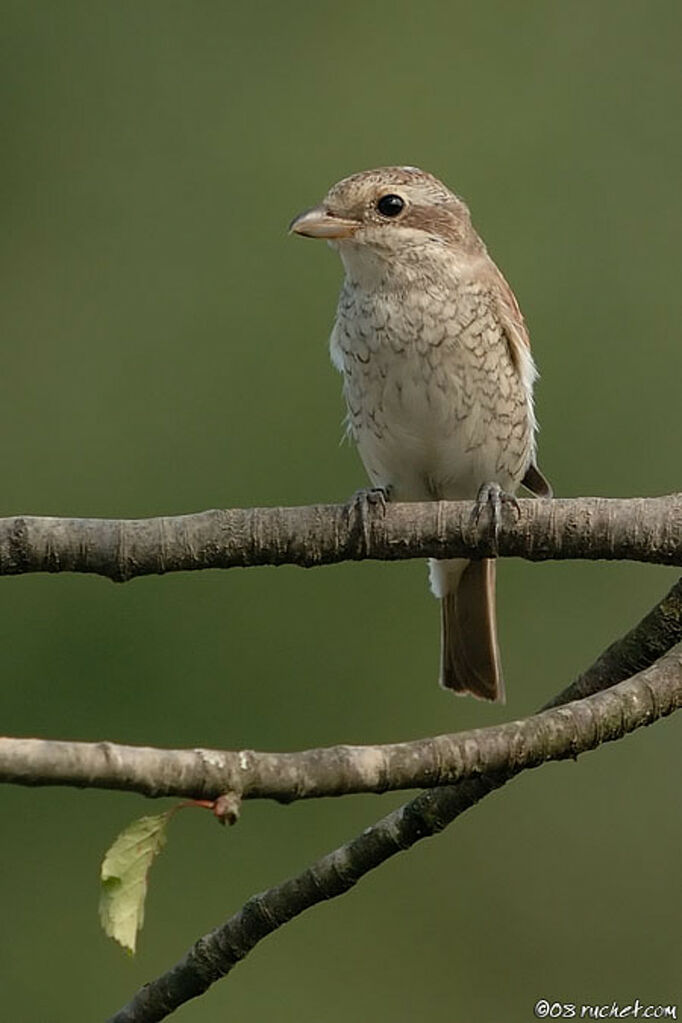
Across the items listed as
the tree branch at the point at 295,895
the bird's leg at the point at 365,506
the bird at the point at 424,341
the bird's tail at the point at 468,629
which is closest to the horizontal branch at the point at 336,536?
the bird's leg at the point at 365,506

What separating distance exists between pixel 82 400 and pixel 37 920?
1.95 m

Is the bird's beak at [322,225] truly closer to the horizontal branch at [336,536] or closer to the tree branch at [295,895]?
the horizontal branch at [336,536]

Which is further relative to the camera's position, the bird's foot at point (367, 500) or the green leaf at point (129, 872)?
the bird's foot at point (367, 500)

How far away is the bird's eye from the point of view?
428cm

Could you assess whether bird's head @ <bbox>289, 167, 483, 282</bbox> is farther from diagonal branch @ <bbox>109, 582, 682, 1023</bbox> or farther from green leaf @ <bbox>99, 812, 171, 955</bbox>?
green leaf @ <bbox>99, 812, 171, 955</bbox>

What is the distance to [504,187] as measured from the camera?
7.71 meters

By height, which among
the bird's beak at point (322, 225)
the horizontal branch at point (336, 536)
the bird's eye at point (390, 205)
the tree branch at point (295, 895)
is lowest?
the tree branch at point (295, 895)

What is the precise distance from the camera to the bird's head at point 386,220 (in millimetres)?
4195

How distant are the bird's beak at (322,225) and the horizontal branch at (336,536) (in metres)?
1.15

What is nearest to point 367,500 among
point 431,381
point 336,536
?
point 336,536

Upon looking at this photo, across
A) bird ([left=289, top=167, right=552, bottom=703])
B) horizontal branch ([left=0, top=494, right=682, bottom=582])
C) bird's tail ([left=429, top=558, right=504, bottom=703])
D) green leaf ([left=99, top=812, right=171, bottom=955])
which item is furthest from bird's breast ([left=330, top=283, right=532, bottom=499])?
green leaf ([left=99, top=812, right=171, bottom=955])

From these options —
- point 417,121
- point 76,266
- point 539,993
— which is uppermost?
point 417,121

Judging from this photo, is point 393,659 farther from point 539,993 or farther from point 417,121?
point 417,121

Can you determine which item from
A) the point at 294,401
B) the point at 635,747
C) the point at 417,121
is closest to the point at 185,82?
the point at 417,121
